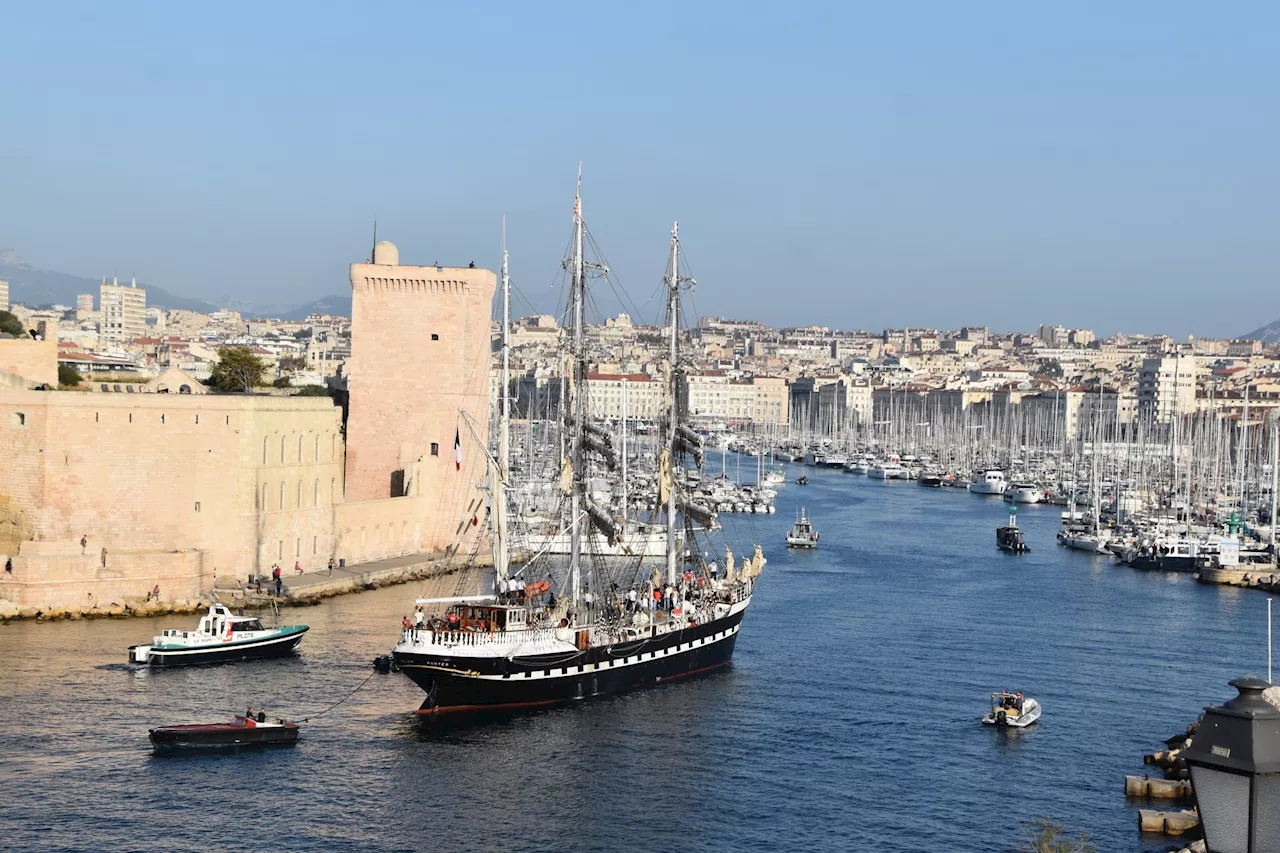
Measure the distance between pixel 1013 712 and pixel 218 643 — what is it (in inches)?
427

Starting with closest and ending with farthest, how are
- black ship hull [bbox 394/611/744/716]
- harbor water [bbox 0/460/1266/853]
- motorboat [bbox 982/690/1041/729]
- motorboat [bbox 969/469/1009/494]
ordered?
harbor water [bbox 0/460/1266/853], motorboat [bbox 982/690/1041/729], black ship hull [bbox 394/611/744/716], motorboat [bbox 969/469/1009/494]

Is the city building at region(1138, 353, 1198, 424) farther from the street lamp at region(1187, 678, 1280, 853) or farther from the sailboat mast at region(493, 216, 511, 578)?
the street lamp at region(1187, 678, 1280, 853)

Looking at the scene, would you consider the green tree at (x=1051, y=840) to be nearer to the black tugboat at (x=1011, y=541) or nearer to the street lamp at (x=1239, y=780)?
the street lamp at (x=1239, y=780)

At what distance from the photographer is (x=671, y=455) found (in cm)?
2669

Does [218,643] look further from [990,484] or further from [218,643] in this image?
[990,484]

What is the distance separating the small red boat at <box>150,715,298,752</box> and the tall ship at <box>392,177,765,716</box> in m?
2.26

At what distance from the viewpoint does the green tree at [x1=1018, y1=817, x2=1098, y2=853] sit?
39.4 feet

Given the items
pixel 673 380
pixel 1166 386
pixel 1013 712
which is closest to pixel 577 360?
pixel 673 380

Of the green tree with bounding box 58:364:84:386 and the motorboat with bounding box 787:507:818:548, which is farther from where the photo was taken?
the motorboat with bounding box 787:507:818:548

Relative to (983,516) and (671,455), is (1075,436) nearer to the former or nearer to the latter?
(983,516)

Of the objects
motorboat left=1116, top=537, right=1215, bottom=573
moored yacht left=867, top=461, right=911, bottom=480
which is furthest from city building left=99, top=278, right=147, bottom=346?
motorboat left=1116, top=537, right=1215, bottom=573

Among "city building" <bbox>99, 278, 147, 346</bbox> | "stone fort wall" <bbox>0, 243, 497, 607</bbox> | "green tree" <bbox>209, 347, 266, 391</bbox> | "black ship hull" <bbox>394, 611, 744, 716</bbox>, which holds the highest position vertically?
"city building" <bbox>99, 278, 147, 346</bbox>

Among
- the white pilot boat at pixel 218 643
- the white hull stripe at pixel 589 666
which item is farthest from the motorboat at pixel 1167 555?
the white pilot boat at pixel 218 643

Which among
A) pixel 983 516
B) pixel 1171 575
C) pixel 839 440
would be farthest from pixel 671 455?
pixel 839 440
